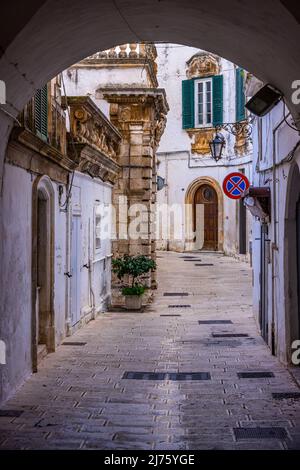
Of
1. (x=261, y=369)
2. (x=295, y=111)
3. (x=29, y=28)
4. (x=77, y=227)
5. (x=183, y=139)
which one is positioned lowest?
(x=261, y=369)

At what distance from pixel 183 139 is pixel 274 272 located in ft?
74.2

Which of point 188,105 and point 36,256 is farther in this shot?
point 188,105

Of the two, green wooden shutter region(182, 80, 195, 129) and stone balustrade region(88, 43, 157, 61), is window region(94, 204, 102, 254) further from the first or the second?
green wooden shutter region(182, 80, 195, 129)

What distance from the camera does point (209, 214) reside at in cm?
3133

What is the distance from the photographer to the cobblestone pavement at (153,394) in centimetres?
564

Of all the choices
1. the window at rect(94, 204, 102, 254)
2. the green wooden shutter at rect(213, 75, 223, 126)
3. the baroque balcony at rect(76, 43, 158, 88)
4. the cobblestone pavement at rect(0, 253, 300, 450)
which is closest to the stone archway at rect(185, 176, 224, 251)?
the green wooden shutter at rect(213, 75, 223, 126)

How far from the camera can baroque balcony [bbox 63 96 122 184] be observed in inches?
446

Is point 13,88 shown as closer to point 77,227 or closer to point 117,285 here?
point 77,227

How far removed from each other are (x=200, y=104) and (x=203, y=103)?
20cm

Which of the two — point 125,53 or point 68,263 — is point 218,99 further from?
point 68,263

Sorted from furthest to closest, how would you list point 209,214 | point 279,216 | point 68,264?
1. point 209,214
2. point 68,264
3. point 279,216

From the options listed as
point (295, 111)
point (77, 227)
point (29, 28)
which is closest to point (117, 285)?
point (77, 227)

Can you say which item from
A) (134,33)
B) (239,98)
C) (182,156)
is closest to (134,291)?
(134,33)

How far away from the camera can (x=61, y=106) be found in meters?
10.6
